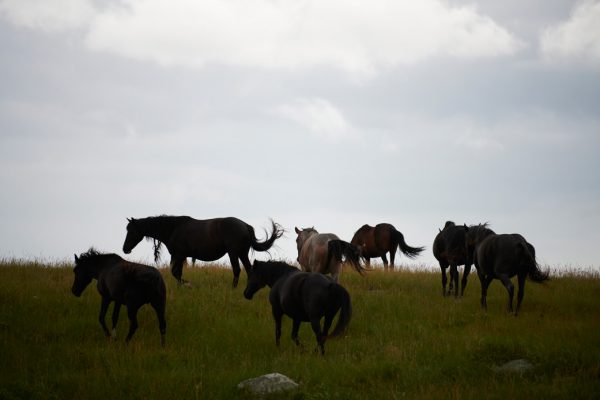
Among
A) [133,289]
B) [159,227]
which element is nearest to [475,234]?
[159,227]

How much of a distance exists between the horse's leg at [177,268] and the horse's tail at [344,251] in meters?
4.11

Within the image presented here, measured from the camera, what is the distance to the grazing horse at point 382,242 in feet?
76.9

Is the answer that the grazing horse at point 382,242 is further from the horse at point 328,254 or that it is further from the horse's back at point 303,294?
the horse's back at point 303,294

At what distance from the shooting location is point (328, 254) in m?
16.5

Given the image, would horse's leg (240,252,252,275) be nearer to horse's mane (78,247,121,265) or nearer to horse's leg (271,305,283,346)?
horse's mane (78,247,121,265)

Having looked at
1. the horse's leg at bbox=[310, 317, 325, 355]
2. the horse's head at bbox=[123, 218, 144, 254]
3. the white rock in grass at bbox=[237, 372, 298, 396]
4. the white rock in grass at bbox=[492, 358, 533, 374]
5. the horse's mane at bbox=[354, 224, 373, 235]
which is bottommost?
the white rock in grass at bbox=[237, 372, 298, 396]

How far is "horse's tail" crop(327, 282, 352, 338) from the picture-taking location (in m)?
10.7

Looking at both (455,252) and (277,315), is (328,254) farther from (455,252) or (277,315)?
(277,315)

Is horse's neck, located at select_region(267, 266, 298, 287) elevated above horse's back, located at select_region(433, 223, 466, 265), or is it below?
below

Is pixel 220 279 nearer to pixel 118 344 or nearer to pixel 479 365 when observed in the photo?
pixel 118 344

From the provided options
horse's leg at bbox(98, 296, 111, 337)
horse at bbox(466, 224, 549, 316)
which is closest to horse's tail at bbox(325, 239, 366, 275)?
horse at bbox(466, 224, 549, 316)

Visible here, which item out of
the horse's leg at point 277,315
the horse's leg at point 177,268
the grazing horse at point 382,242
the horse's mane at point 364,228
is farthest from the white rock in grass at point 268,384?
the horse's mane at point 364,228

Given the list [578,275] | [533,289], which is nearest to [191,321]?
[533,289]

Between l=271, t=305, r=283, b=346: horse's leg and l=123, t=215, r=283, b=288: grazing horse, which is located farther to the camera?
l=123, t=215, r=283, b=288: grazing horse
